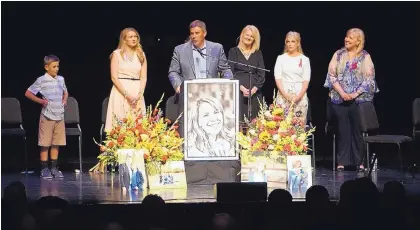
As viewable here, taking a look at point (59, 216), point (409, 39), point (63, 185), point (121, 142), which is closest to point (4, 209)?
point (59, 216)

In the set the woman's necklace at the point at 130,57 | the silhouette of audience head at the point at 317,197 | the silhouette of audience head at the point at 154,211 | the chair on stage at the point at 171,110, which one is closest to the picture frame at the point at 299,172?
the chair on stage at the point at 171,110

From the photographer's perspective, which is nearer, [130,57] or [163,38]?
[130,57]

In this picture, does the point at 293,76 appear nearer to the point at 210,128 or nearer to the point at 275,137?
the point at 210,128

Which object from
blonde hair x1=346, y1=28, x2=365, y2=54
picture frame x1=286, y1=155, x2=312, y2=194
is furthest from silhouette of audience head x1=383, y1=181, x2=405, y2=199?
blonde hair x1=346, y1=28, x2=365, y2=54

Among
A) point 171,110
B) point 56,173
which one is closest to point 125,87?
point 171,110

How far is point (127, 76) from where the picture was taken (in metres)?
9.32

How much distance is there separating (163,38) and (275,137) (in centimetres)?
391

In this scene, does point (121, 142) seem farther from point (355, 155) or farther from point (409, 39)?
point (409, 39)

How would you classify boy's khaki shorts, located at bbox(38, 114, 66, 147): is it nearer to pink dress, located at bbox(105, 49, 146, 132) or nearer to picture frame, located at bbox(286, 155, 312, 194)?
pink dress, located at bbox(105, 49, 146, 132)

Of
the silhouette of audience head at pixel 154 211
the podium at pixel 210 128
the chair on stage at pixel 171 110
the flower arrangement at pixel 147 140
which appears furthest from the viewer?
the chair on stage at pixel 171 110

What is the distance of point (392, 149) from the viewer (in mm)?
12336

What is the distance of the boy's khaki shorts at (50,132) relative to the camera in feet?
30.4

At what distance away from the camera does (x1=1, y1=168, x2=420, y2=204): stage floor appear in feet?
22.3

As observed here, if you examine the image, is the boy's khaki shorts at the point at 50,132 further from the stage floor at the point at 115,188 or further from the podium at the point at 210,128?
the podium at the point at 210,128
